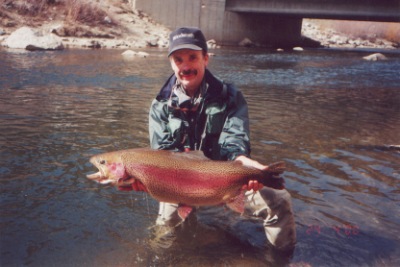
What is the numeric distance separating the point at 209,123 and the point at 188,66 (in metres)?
0.53

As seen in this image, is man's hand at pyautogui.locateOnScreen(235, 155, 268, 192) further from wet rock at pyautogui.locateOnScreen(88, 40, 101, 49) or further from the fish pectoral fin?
wet rock at pyautogui.locateOnScreen(88, 40, 101, 49)

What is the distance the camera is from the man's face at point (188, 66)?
11.4ft

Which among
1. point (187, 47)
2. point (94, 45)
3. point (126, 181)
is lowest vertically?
point (126, 181)

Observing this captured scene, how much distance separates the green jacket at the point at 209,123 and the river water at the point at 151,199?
928mm

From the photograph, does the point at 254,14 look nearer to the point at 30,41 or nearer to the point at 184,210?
the point at 30,41

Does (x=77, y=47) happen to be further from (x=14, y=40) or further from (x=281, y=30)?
(x=281, y=30)

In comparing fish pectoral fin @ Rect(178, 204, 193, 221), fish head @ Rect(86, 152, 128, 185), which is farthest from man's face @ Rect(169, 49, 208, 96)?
fish pectoral fin @ Rect(178, 204, 193, 221)

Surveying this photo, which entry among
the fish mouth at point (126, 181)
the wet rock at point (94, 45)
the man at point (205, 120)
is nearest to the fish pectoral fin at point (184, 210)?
the fish mouth at point (126, 181)

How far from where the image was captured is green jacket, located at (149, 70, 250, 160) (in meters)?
3.49

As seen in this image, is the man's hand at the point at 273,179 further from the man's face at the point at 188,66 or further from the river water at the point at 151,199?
the man's face at the point at 188,66

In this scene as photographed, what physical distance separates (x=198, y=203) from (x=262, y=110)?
6.85 metres

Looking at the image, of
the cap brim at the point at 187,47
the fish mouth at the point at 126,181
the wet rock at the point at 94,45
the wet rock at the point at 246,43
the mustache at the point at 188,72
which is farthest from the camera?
the wet rock at the point at 246,43

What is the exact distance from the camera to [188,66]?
348 centimetres

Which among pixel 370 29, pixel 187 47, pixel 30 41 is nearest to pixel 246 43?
pixel 30 41
